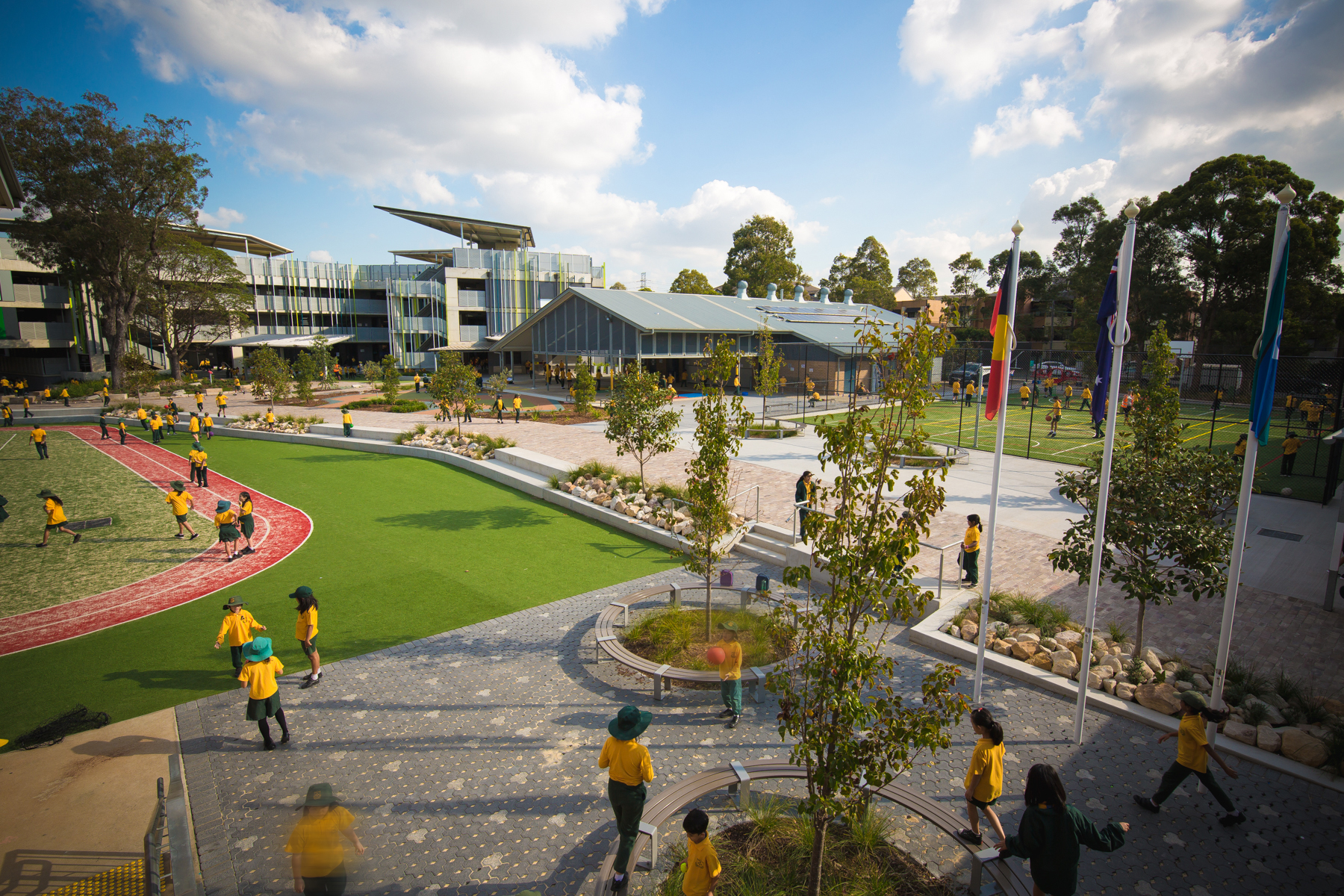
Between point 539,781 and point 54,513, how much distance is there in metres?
14.5

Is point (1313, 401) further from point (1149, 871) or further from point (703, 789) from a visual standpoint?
point (703, 789)

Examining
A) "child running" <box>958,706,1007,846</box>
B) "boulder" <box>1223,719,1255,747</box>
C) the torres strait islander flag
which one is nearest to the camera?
"child running" <box>958,706,1007,846</box>

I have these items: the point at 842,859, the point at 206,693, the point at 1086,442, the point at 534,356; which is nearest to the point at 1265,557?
the point at 842,859

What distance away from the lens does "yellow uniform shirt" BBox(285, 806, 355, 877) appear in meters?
4.15

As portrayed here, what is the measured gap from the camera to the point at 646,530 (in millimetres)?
13930

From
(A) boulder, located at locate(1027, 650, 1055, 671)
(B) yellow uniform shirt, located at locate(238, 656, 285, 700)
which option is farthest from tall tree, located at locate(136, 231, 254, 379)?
(A) boulder, located at locate(1027, 650, 1055, 671)

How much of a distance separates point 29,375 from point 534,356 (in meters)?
40.2

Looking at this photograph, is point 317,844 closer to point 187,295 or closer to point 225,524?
point 225,524

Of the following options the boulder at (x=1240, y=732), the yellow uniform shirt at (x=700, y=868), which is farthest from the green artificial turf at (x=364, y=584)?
the boulder at (x=1240, y=732)

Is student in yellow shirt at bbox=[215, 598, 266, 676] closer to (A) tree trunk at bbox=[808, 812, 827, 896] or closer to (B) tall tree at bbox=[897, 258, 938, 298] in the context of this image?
(A) tree trunk at bbox=[808, 812, 827, 896]

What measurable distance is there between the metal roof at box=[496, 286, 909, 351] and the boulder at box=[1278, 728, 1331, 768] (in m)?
31.1

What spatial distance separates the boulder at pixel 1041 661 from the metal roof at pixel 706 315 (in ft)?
97.3

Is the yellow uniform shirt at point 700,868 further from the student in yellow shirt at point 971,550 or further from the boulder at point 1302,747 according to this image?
the student in yellow shirt at point 971,550

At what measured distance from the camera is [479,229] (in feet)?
208
